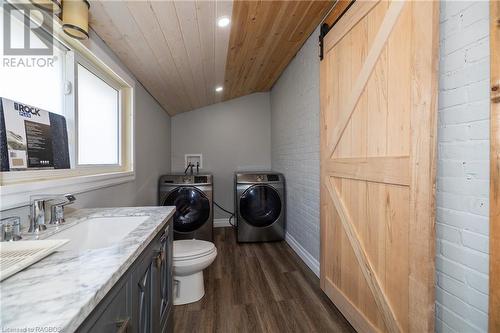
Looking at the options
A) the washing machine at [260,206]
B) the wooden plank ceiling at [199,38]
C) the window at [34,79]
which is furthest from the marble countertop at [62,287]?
the washing machine at [260,206]

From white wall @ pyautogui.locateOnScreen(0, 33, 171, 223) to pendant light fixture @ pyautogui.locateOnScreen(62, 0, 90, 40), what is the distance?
32 centimetres

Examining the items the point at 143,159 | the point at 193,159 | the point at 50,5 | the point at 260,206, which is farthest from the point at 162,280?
the point at 193,159

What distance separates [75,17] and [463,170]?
1.92 metres

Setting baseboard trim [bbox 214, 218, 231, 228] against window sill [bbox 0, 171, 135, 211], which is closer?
window sill [bbox 0, 171, 135, 211]

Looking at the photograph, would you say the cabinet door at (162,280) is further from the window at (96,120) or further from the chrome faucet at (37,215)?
the window at (96,120)

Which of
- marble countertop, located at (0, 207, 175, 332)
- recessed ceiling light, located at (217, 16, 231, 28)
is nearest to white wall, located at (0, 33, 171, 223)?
marble countertop, located at (0, 207, 175, 332)

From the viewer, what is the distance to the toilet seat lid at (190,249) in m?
1.88

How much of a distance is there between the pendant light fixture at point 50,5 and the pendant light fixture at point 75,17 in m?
0.03

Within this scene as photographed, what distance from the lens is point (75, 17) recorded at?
122 cm

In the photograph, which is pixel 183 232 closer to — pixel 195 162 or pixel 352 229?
pixel 195 162

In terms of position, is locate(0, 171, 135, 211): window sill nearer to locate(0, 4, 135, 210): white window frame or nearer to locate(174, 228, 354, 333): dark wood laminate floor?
locate(0, 4, 135, 210): white window frame

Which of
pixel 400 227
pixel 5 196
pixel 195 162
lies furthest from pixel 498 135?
pixel 195 162

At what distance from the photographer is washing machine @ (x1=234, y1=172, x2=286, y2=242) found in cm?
336

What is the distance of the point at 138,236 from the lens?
37.7 inches
